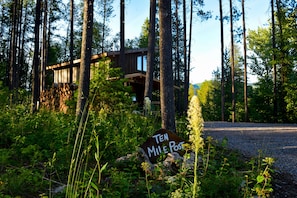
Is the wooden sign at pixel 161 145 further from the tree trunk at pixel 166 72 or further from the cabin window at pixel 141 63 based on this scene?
the cabin window at pixel 141 63

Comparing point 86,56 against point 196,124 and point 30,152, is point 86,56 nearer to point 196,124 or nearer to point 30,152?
point 30,152

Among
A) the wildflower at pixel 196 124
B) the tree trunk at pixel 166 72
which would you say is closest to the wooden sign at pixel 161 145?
the tree trunk at pixel 166 72

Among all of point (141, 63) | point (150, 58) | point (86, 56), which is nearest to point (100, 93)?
point (86, 56)

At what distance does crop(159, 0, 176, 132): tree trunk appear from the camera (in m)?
6.87

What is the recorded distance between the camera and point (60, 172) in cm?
419

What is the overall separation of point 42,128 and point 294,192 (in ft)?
14.7

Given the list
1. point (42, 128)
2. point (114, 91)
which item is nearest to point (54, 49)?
point (114, 91)

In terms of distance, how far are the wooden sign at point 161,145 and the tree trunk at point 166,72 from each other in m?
1.91

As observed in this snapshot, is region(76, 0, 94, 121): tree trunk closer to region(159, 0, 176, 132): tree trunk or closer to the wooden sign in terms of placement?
region(159, 0, 176, 132): tree trunk

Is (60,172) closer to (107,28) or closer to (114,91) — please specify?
(114,91)

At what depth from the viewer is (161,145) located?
4.92 m

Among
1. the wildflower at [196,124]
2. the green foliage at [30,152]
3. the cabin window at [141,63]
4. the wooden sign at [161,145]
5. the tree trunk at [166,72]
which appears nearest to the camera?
the wildflower at [196,124]

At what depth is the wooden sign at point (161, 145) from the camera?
4832 millimetres

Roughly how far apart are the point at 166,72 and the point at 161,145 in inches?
94.9
